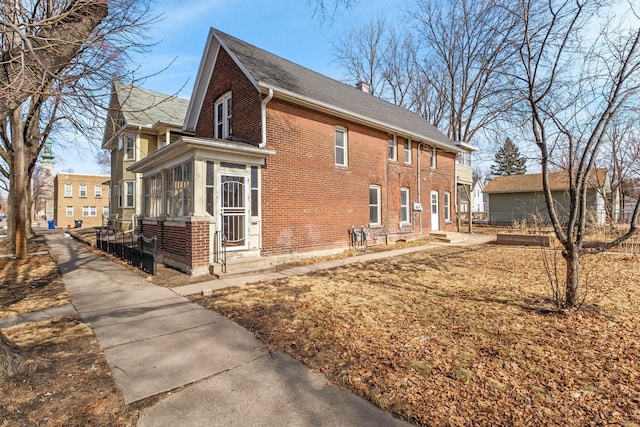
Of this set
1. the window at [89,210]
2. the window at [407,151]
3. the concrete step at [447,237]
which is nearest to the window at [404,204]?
the window at [407,151]

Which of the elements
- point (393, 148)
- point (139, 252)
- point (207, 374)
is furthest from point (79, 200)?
point (207, 374)

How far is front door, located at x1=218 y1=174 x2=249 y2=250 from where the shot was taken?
8.60 m

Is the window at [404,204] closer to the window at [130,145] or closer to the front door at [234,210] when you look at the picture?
the front door at [234,210]

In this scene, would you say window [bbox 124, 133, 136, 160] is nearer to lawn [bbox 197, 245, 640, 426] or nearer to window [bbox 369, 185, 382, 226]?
window [bbox 369, 185, 382, 226]

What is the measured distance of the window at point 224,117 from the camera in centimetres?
1145

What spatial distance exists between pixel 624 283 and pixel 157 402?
8.64 metres

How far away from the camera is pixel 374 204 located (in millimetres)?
13695

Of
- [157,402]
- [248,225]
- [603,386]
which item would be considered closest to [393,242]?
[248,225]

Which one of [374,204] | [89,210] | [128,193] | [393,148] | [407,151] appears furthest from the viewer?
[89,210]

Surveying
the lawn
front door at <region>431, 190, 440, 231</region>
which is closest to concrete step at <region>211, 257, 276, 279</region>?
the lawn

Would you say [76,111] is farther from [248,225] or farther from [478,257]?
[478,257]

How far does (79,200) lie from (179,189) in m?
39.0

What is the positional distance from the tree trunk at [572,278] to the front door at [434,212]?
42.2ft

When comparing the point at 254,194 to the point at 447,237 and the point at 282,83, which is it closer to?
the point at 282,83
